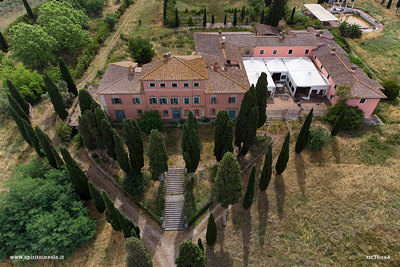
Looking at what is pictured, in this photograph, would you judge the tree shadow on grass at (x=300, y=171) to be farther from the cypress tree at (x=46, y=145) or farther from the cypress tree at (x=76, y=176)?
the cypress tree at (x=46, y=145)

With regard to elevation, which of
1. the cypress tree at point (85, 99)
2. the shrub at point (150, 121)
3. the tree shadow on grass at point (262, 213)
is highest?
the cypress tree at point (85, 99)

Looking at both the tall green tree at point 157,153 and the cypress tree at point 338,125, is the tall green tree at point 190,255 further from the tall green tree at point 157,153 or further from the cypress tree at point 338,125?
the cypress tree at point 338,125

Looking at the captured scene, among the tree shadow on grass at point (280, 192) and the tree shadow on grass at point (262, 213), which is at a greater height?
the tree shadow on grass at point (280, 192)

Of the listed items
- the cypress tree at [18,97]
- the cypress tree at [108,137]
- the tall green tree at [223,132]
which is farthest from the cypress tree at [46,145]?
the tall green tree at [223,132]

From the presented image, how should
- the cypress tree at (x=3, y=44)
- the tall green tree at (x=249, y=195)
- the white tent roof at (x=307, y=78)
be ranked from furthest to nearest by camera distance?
the cypress tree at (x=3, y=44) → the white tent roof at (x=307, y=78) → the tall green tree at (x=249, y=195)

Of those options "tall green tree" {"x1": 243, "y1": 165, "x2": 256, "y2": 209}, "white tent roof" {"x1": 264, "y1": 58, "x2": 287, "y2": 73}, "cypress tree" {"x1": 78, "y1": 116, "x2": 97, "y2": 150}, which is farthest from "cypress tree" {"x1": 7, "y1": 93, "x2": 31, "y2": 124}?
"white tent roof" {"x1": 264, "y1": 58, "x2": 287, "y2": 73}

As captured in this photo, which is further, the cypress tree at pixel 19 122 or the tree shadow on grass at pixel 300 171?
the cypress tree at pixel 19 122

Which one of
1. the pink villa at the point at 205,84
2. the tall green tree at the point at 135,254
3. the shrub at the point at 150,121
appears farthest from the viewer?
the shrub at the point at 150,121

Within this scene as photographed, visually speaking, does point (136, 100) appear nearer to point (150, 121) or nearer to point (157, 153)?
point (150, 121)

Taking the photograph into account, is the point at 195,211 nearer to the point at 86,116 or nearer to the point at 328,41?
the point at 86,116
